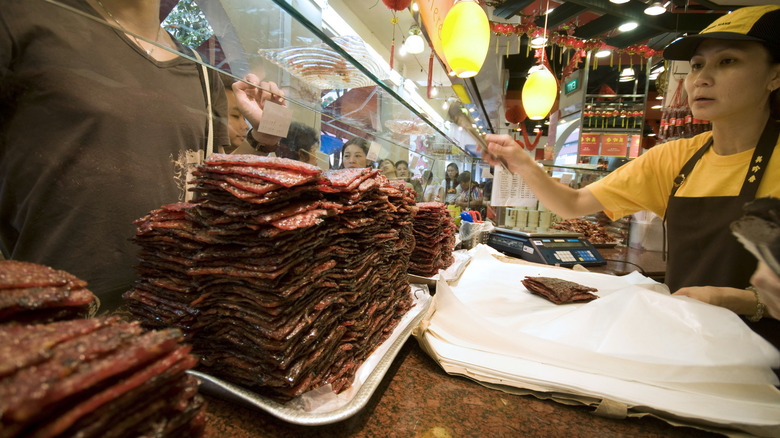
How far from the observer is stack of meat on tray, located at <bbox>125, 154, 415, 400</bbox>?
80cm

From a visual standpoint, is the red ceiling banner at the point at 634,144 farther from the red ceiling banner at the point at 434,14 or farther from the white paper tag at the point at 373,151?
the white paper tag at the point at 373,151

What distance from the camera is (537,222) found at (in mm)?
4660

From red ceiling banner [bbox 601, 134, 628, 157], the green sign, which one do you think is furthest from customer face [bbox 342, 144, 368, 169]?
the green sign

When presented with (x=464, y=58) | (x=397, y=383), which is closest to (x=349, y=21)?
(x=464, y=58)

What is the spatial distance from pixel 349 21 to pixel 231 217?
6.80 m

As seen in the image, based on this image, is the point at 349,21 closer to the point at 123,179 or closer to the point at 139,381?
the point at 123,179

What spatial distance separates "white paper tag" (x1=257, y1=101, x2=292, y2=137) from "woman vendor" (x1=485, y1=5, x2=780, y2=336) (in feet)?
7.42

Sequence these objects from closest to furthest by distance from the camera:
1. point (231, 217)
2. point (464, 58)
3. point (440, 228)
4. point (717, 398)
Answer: point (231, 217), point (717, 398), point (440, 228), point (464, 58)

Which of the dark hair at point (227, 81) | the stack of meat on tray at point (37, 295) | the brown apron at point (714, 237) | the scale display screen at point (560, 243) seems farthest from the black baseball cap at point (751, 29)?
the stack of meat on tray at point (37, 295)

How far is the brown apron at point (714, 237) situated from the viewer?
1.62m

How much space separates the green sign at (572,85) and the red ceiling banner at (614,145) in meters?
2.40

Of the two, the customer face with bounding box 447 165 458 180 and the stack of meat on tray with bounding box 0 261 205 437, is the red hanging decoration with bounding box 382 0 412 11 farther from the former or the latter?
the stack of meat on tray with bounding box 0 261 205 437

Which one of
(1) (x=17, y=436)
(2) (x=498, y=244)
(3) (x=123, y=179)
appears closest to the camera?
(1) (x=17, y=436)

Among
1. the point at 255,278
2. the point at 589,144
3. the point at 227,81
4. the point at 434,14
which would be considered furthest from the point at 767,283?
the point at 589,144
